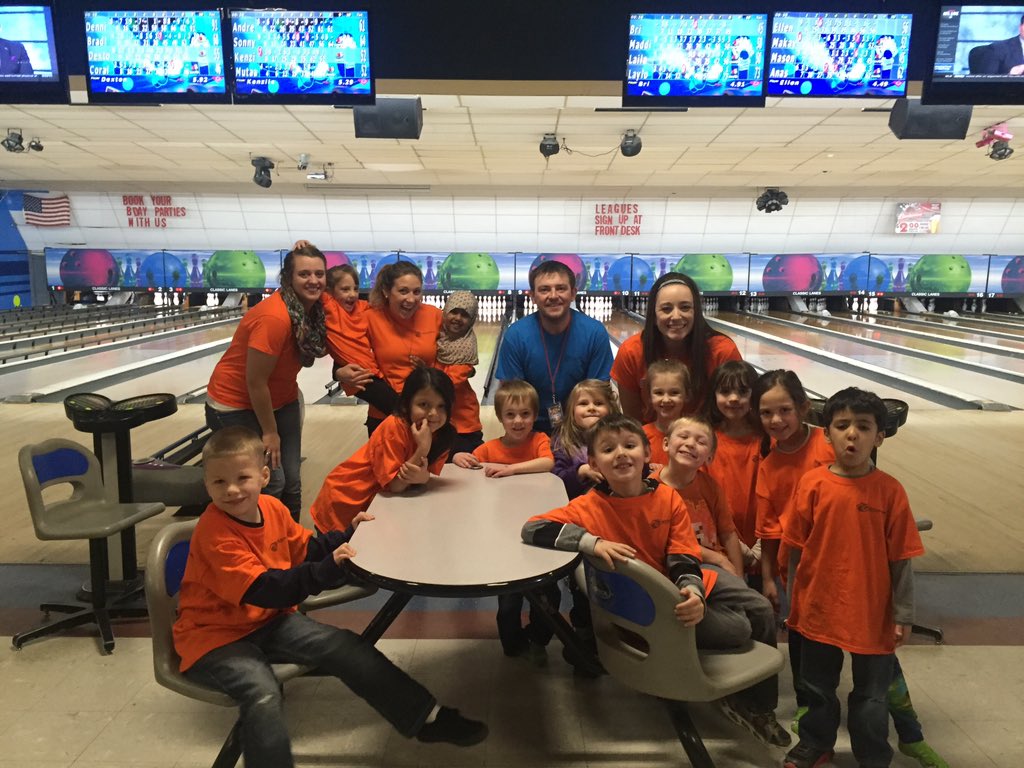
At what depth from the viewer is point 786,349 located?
8609 mm

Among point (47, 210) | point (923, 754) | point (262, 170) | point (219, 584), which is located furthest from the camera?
point (47, 210)

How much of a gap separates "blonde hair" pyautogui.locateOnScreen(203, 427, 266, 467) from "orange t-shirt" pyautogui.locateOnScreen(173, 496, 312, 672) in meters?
0.13

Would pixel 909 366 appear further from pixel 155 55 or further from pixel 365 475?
pixel 155 55

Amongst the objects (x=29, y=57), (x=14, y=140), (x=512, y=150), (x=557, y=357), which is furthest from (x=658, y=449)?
(x=14, y=140)

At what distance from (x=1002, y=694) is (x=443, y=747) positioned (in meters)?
1.47

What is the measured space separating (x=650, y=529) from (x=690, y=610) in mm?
233

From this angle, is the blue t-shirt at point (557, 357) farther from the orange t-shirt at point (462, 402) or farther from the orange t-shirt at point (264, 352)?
the orange t-shirt at point (264, 352)

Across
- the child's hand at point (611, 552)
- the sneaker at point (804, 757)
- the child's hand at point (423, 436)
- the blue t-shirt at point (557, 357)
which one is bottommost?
the sneaker at point (804, 757)

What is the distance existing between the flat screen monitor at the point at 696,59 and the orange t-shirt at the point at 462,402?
5.46ft

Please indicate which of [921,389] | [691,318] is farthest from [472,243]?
[691,318]

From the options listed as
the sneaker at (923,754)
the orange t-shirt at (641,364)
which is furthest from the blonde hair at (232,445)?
the sneaker at (923,754)

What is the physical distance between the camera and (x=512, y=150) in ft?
24.8

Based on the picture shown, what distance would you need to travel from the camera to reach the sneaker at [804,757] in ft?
5.22

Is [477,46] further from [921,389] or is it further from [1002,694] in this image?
[921,389]
